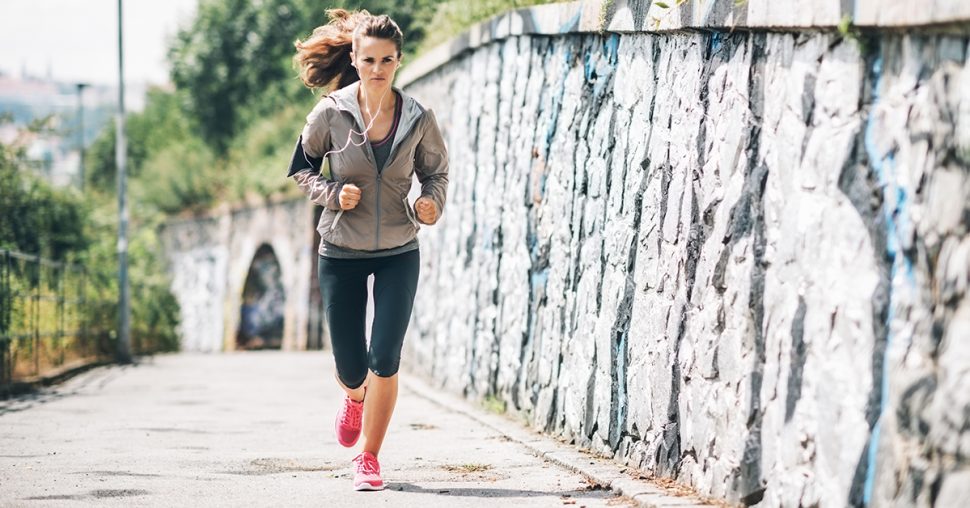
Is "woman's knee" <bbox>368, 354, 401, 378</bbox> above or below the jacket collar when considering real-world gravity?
below

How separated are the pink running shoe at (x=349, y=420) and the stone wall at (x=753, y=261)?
127cm

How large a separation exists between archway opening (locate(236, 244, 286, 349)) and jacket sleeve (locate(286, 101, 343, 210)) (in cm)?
2486

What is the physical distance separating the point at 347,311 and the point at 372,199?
0.55 m

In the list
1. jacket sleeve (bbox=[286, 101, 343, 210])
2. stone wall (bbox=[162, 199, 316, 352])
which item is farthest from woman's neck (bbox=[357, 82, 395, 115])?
stone wall (bbox=[162, 199, 316, 352])

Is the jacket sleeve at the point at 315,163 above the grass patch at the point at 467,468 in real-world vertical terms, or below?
above

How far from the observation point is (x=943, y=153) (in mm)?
4043

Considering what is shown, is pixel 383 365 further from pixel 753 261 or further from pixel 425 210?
pixel 753 261

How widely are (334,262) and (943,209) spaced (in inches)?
127

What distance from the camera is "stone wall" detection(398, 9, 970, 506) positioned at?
412 cm

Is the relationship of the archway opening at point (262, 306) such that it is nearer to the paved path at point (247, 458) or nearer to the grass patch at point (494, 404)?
the paved path at point (247, 458)

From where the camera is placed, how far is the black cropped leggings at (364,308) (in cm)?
646

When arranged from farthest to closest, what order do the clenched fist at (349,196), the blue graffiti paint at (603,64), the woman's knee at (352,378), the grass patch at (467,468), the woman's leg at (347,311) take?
the blue graffiti paint at (603,64), the grass patch at (467,468), the woman's knee at (352,378), the woman's leg at (347,311), the clenched fist at (349,196)

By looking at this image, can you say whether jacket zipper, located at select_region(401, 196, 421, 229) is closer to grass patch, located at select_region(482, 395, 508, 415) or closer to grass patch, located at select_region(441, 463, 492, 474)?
grass patch, located at select_region(441, 463, 492, 474)

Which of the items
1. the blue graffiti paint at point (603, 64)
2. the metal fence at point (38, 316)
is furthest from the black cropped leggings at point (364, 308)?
the metal fence at point (38, 316)
